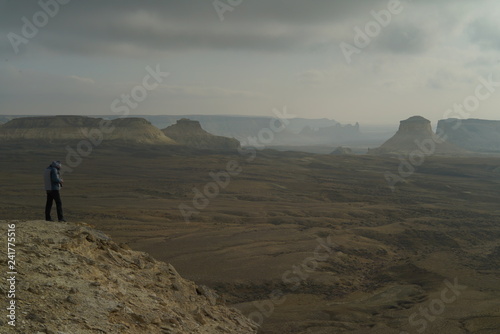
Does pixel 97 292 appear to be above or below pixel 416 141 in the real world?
below

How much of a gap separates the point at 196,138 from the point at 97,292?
9877 cm

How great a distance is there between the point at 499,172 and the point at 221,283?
6078cm

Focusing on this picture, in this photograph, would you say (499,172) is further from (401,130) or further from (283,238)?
(401,130)

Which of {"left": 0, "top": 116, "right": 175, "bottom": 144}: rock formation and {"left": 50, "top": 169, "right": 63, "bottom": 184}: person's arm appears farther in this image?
{"left": 0, "top": 116, "right": 175, "bottom": 144}: rock formation

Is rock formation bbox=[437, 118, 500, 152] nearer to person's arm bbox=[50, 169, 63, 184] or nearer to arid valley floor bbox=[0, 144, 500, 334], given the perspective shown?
arid valley floor bbox=[0, 144, 500, 334]

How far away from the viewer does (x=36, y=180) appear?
1470 inches

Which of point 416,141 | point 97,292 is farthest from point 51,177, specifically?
point 416,141

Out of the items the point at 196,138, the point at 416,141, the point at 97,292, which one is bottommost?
the point at 97,292

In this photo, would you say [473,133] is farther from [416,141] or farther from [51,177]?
[51,177]

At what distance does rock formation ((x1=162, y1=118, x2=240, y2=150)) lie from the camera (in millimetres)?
100062

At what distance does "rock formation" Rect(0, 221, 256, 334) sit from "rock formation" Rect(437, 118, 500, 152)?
158 meters

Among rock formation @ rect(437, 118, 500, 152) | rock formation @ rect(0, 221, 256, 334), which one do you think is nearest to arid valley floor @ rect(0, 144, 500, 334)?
rock formation @ rect(0, 221, 256, 334)

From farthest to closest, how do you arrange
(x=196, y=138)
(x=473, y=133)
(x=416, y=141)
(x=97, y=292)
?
(x=473, y=133) < (x=416, y=141) < (x=196, y=138) < (x=97, y=292)

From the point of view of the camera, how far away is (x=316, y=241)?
62.2ft
